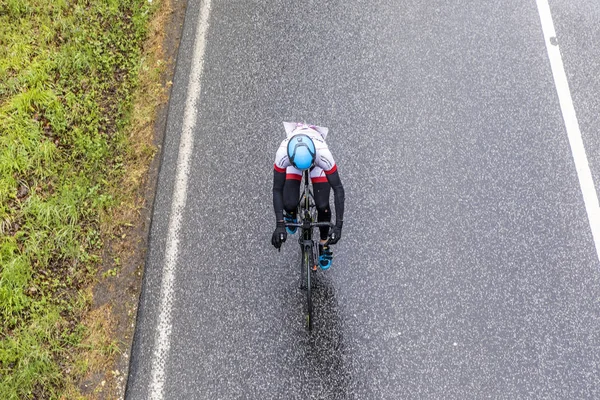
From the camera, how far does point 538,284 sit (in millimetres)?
5219

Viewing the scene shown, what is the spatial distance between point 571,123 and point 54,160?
6.36m

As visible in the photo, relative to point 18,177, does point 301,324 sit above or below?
below

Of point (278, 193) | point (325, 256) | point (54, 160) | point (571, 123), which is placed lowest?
point (325, 256)

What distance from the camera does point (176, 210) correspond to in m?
5.71

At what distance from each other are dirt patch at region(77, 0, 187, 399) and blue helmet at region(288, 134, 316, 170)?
2.32 meters

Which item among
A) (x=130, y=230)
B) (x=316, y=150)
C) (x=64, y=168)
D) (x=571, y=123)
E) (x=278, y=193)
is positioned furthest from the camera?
(x=571, y=123)

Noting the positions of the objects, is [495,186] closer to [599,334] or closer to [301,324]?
[599,334]

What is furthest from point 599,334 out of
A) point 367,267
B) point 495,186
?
point 367,267

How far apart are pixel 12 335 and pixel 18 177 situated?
1.87 m

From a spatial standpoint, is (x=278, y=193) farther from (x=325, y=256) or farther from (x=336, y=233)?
(x=325, y=256)

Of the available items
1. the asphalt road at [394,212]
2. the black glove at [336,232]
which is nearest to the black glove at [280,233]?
the black glove at [336,232]

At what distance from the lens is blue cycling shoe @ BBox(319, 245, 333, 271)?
16.8 ft

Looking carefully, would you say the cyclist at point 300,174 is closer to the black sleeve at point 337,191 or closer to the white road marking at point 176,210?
the black sleeve at point 337,191

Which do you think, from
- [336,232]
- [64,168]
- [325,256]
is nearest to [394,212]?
[325,256]
